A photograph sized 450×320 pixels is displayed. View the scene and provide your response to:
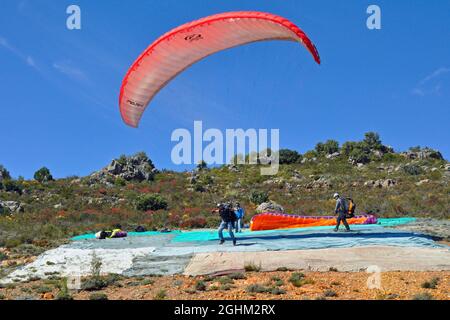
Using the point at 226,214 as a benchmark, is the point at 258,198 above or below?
above

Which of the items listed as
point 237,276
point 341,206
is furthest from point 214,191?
point 237,276

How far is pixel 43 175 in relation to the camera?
53.7m

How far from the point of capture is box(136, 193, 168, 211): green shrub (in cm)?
3669

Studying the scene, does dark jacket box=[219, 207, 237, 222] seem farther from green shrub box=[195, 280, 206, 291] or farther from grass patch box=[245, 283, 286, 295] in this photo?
grass patch box=[245, 283, 286, 295]

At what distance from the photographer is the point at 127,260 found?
1404 cm

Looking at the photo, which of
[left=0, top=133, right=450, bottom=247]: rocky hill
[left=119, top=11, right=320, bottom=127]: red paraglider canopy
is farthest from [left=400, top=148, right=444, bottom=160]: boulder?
[left=119, top=11, right=320, bottom=127]: red paraglider canopy

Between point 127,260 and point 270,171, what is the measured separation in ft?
134

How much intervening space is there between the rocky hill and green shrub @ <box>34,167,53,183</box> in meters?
0.11

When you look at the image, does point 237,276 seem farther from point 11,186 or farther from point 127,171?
point 127,171

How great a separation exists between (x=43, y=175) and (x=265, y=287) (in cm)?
4831

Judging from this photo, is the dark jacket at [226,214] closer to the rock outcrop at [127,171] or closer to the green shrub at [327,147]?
the rock outcrop at [127,171]

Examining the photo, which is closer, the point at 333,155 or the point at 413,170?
the point at 413,170

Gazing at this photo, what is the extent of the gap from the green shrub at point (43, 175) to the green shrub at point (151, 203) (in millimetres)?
19565

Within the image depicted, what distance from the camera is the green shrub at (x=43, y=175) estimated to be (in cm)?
5296
